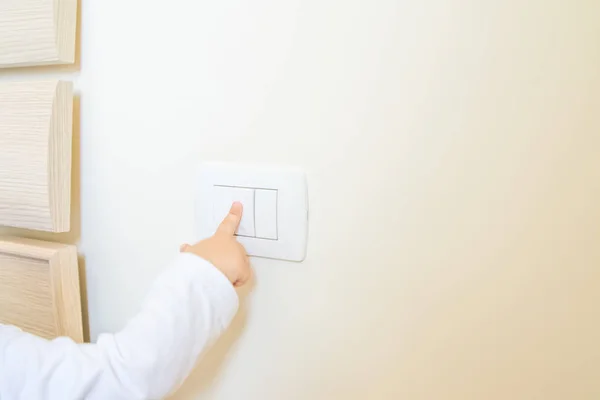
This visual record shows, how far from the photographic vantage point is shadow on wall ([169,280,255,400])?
1.70 feet

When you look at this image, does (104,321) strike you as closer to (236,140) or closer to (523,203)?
(236,140)

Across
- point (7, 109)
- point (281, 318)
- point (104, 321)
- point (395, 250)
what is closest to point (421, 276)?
point (395, 250)

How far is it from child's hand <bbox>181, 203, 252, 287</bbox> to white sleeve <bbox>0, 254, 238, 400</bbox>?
10 millimetres

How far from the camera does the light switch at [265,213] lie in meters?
0.48

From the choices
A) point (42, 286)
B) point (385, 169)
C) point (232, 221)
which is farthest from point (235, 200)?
point (42, 286)

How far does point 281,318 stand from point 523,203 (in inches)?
10.3

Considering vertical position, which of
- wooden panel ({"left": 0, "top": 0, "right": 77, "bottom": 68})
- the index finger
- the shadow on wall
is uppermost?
wooden panel ({"left": 0, "top": 0, "right": 77, "bottom": 68})

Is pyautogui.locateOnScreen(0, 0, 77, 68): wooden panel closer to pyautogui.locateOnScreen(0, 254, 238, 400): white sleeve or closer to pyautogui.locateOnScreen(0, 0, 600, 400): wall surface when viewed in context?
pyautogui.locateOnScreen(0, 0, 600, 400): wall surface

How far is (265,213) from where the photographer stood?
1.57 feet

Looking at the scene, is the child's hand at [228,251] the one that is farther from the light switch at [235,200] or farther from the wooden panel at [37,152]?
the wooden panel at [37,152]

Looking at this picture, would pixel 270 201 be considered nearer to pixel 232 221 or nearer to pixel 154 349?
pixel 232 221

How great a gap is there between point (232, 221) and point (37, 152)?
0.26 metres

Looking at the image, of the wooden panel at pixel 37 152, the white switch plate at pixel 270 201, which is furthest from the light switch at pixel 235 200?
the wooden panel at pixel 37 152

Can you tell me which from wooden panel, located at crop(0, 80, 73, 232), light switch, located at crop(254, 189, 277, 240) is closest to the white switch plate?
light switch, located at crop(254, 189, 277, 240)
